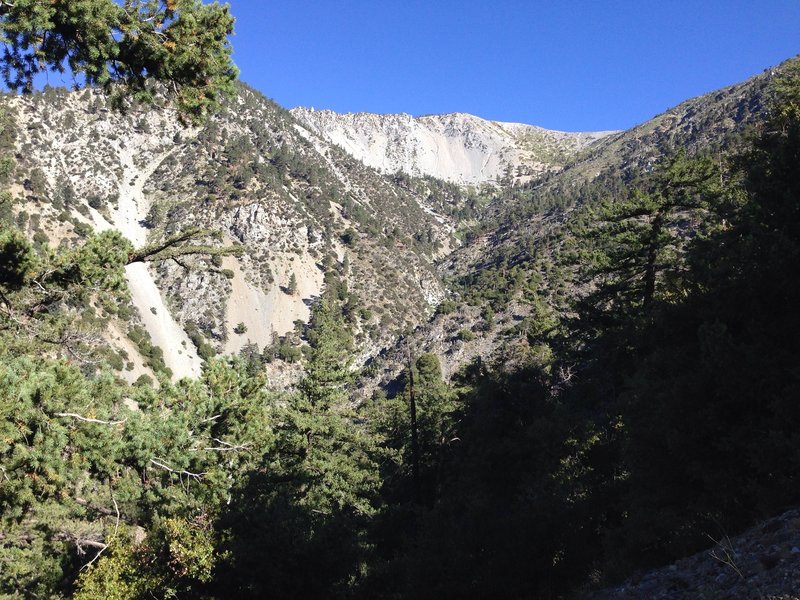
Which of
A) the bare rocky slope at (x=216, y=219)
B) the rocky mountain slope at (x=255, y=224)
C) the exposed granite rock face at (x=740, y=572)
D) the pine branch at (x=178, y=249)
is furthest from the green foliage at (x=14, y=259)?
the bare rocky slope at (x=216, y=219)

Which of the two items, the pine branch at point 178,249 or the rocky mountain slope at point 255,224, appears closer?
the pine branch at point 178,249

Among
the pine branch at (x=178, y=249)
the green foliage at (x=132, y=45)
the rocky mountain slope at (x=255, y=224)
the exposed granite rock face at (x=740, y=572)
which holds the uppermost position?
the rocky mountain slope at (x=255, y=224)

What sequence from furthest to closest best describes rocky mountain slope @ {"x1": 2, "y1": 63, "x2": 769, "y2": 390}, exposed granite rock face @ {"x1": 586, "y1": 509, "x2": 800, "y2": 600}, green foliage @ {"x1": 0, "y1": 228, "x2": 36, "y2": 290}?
rocky mountain slope @ {"x1": 2, "y1": 63, "x2": 769, "y2": 390}
green foliage @ {"x1": 0, "y1": 228, "x2": 36, "y2": 290}
exposed granite rock face @ {"x1": 586, "y1": 509, "x2": 800, "y2": 600}

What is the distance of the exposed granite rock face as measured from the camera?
4688 millimetres

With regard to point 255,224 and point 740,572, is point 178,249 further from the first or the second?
point 255,224

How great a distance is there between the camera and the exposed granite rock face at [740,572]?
4688 mm

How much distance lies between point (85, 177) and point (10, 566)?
117512 millimetres

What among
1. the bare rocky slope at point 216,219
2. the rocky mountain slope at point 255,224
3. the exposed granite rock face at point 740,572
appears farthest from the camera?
the bare rocky slope at point 216,219

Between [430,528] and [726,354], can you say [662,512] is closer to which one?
[726,354]

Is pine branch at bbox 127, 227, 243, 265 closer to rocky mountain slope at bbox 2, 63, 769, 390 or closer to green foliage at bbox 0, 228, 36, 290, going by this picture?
green foliage at bbox 0, 228, 36, 290

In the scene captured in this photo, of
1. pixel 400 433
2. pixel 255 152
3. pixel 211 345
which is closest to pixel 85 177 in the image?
pixel 255 152

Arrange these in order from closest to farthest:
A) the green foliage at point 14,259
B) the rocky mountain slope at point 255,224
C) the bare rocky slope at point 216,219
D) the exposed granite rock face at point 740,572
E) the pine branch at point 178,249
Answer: the exposed granite rock face at point 740,572 → the green foliage at point 14,259 → the pine branch at point 178,249 → the rocky mountain slope at point 255,224 → the bare rocky slope at point 216,219

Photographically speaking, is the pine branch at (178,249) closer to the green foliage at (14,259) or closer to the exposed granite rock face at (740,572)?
the green foliage at (14,259)

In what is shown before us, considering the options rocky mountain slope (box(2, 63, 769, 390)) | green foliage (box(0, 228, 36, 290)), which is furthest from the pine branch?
rocky mountain slope (box(2, 63, 769, 390))
